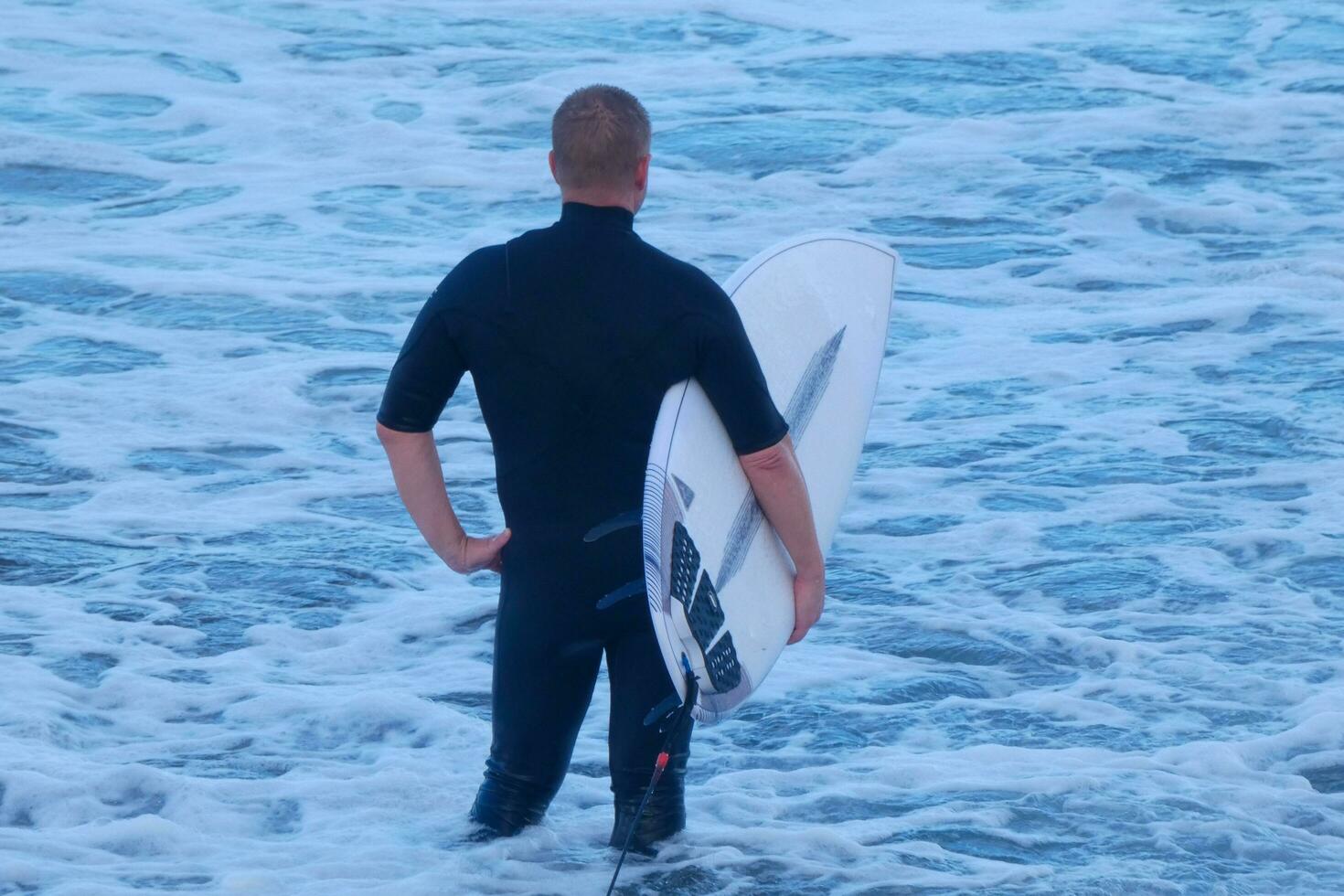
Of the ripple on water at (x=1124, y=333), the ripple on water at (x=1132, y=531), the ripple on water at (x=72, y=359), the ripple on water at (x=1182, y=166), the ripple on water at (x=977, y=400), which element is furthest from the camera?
the ripple on water at (x=1182, y=166)

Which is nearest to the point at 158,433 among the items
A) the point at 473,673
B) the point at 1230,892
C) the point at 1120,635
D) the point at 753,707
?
the point at 473,673

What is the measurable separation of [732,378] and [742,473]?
0.26 meters

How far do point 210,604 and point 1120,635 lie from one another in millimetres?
2738

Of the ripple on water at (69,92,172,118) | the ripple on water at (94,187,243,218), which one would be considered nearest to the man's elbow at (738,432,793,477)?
the ripple on water at (94,187,243,218)

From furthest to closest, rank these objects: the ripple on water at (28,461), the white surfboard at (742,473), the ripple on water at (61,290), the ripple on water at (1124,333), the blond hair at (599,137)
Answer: the ripple on water at (61,290) < the ripple on water at (1124,333) < the ripple on water at (28,461) < the white surfboard at (742,473) < the blond hair at (599,137)

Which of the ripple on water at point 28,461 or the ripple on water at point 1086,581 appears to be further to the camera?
the ripple on water at point 28,461

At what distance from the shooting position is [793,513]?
295 centimetres

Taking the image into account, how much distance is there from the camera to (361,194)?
36.5ft

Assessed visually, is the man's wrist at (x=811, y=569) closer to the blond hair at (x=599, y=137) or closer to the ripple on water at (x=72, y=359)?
the blond hair at (x=599, y=137)

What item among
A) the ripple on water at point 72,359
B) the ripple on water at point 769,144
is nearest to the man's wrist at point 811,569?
the ripple on water at point 72,359

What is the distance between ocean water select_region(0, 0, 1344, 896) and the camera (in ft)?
12.0

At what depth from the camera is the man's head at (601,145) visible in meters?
2.75

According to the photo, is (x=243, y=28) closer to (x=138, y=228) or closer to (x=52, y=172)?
(x=52, y=172)

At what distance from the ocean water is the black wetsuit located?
0.50 meters
